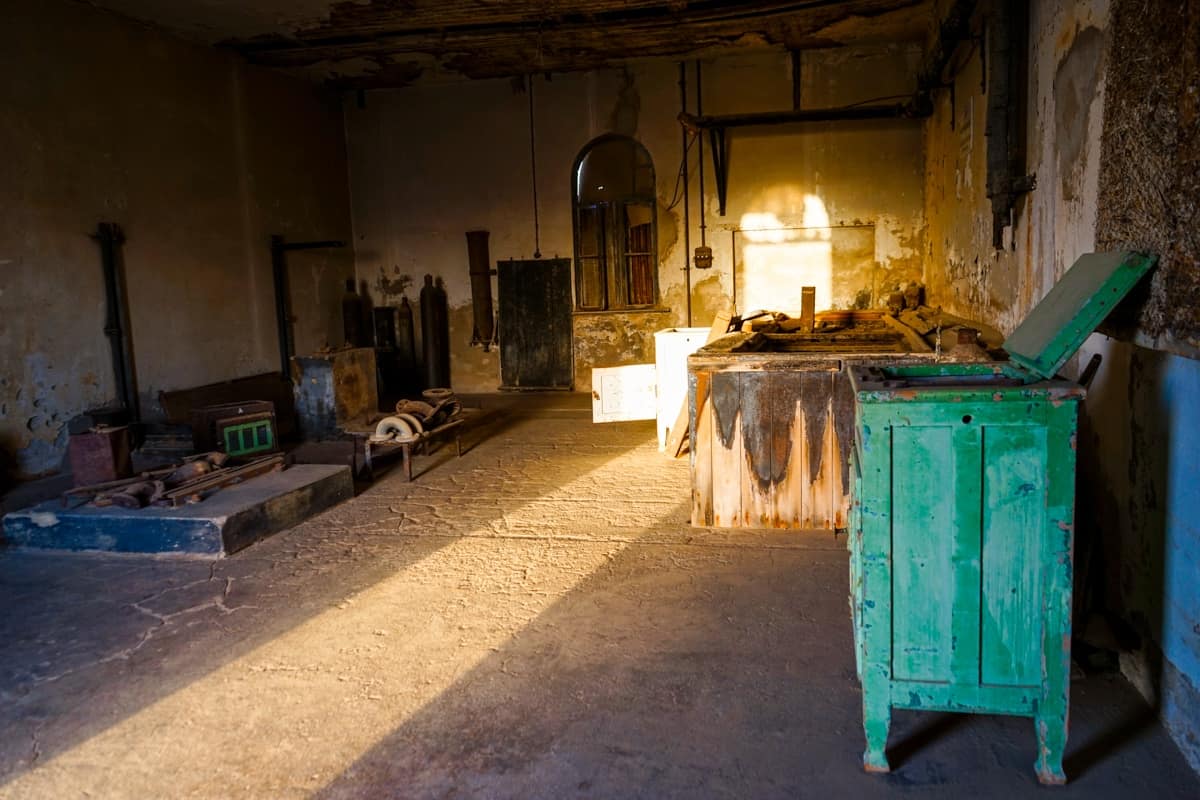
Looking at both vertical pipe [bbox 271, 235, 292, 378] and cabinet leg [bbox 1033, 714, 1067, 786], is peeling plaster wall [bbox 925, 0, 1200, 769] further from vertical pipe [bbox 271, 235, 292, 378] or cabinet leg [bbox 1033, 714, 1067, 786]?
vertical pipe [bbox 271, 235, 292, 378]

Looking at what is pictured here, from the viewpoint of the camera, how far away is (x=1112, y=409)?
273cm

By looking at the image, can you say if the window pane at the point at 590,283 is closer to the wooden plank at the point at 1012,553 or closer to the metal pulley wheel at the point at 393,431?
the metal pulley wheel at the point at 393,431

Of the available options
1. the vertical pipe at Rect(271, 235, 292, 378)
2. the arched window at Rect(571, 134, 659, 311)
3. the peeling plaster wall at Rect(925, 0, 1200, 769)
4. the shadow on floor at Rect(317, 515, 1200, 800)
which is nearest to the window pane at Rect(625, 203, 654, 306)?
the arched window at Rect(571, 134, 659, 311)

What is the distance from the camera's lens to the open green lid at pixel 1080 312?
225 cm

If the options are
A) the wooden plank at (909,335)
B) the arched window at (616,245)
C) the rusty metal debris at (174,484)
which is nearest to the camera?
the rusty metal debris at (174,484)

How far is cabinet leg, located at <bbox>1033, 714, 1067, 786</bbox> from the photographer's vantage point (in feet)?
6.72

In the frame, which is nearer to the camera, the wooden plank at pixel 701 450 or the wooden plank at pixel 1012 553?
the wooden plank at pixel 1012 553

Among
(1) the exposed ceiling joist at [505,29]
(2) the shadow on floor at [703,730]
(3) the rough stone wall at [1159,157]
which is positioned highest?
(1) the exposed ceiling joist at [505,29]

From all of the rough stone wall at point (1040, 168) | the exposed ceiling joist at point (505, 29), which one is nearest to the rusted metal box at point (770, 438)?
the rough stone wall at point (1040, 168)

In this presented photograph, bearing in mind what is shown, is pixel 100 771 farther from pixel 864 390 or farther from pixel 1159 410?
pixel 1159 410

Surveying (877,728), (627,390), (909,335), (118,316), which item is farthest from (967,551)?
(118,316)

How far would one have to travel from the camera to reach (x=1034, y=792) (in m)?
2.03

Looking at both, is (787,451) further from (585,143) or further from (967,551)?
(585,143)

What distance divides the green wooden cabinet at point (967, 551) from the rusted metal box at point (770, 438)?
1.83m
